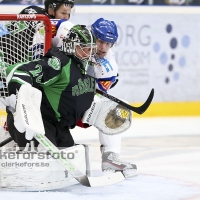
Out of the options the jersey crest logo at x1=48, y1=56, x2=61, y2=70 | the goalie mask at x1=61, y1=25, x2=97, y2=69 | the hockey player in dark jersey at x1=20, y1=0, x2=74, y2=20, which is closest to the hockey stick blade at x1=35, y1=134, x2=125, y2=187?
the jersey crest logo at x1=48, y1=56, x2=61, y2=70

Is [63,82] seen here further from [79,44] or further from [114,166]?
[114,166]

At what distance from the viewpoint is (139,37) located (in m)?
6.67

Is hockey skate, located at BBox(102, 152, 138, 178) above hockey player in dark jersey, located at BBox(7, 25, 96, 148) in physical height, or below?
below

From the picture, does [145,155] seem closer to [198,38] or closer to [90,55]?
[90,55]

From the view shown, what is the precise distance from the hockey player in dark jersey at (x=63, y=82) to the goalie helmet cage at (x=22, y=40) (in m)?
0.18

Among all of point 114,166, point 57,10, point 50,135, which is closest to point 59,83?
point 50,135

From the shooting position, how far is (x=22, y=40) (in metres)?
3.65

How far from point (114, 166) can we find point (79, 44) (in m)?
0.78

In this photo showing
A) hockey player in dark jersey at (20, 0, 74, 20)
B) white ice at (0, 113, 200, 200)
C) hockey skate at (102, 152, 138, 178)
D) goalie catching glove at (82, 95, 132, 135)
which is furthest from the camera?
hockey player in dark jersey at (20, 0, 74, 20)

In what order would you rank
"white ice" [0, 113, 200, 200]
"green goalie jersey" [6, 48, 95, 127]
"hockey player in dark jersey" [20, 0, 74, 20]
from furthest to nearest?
"hockey player in dark jersey" [20, 0, 74, 20]
"white ice" [0, 113, 200, 200]
"green goalie jersey" [6, 48, 95, 127]

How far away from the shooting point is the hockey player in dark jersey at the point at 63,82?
3.29m

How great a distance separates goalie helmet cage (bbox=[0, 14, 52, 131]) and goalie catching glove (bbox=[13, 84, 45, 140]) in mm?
420

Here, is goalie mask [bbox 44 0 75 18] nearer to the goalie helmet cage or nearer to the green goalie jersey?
the goalie helmet cage

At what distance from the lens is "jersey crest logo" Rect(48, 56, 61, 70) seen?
3.29 metres
